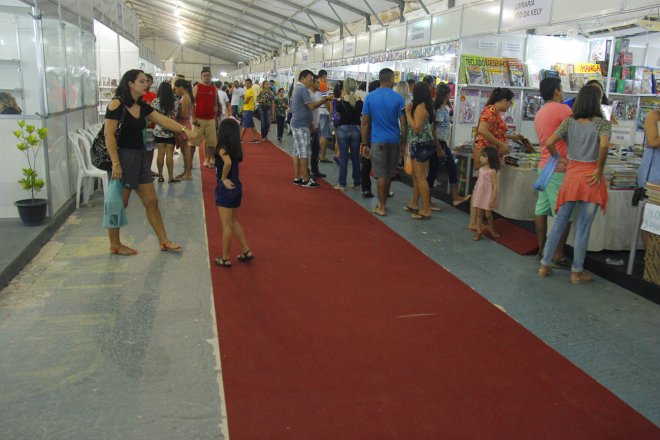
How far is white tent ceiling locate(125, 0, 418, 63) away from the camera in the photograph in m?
15.1

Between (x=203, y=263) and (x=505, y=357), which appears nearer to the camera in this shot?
(x=505, y=357)

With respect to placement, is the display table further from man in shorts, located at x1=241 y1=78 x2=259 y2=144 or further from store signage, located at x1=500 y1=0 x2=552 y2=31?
man in shorts, located at x1=241 y1=78 x2=259 y2=144

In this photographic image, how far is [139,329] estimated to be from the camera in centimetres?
328

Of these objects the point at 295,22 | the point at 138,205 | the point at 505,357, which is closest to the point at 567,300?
the point at 505,357

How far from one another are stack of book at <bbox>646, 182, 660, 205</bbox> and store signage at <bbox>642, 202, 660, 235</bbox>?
0.11 ft

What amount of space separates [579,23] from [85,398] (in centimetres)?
609

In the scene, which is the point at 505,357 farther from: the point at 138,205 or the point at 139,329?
the point at 138,205

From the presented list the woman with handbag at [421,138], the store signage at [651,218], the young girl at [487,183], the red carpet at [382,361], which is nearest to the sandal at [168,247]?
the red carpet at [382,361]

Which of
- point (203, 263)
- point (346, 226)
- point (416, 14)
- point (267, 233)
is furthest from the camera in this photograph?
point (416, 14)

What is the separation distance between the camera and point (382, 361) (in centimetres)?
300

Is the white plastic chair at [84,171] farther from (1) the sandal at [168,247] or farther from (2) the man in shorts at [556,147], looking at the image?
(2) the man in shorts at [556,147]

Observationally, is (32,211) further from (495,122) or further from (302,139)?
(495,122)

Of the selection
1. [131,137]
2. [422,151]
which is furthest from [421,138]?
[131,137]

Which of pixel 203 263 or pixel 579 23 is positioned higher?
pixel 579 23
